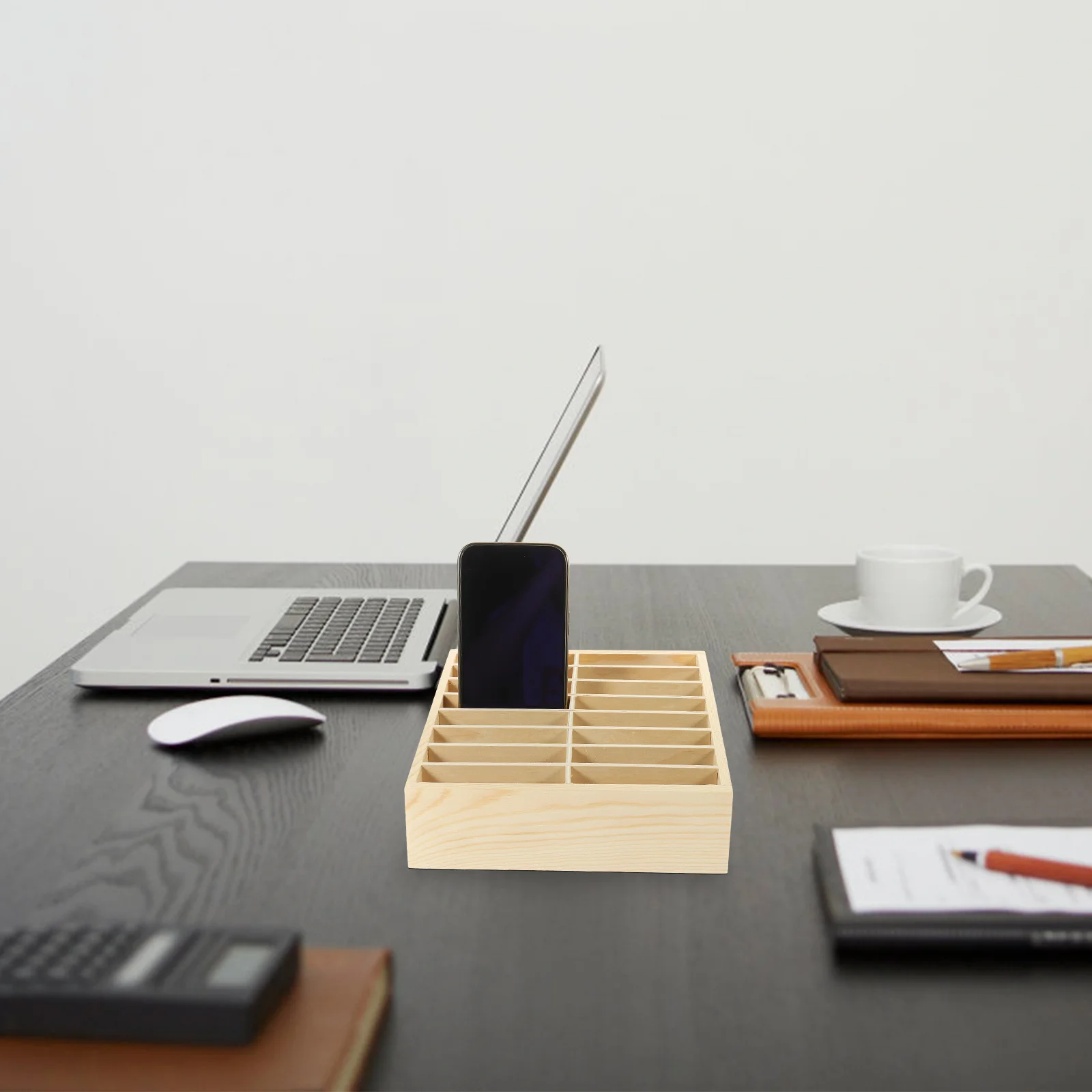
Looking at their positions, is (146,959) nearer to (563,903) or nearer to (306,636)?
(563,903)

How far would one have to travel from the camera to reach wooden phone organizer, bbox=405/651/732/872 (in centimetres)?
74

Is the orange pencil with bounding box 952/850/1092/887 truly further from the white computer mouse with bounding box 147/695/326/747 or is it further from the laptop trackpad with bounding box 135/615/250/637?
the laptop trackpad with bounding box 135/615/250/637

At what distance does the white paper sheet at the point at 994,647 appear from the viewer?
106 centimetres

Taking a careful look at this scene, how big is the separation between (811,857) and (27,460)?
322cm

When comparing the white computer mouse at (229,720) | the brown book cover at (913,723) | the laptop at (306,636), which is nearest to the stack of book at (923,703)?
the brown book cover at (913,723)

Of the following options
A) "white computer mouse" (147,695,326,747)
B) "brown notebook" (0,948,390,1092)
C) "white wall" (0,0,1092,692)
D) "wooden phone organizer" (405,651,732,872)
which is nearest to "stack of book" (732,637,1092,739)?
"wooden phone organizer" (405,651,732,872)

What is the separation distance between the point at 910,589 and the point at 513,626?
21.3 inches

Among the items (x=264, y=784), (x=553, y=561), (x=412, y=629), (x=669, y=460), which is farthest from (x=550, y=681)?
(x=669, y=460)

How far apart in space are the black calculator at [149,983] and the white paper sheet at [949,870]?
325 millimetres

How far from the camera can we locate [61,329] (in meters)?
3.38

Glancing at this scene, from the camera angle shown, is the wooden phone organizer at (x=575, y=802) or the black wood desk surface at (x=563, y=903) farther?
the wooden phone organizer at (x=575, y=802)

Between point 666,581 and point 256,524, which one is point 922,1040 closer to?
point 666,581

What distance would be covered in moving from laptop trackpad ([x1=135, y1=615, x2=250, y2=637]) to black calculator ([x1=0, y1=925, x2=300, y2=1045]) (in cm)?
70

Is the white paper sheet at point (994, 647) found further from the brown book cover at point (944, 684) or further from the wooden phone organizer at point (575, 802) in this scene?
the wooden phone organizer at point (575, 802)
